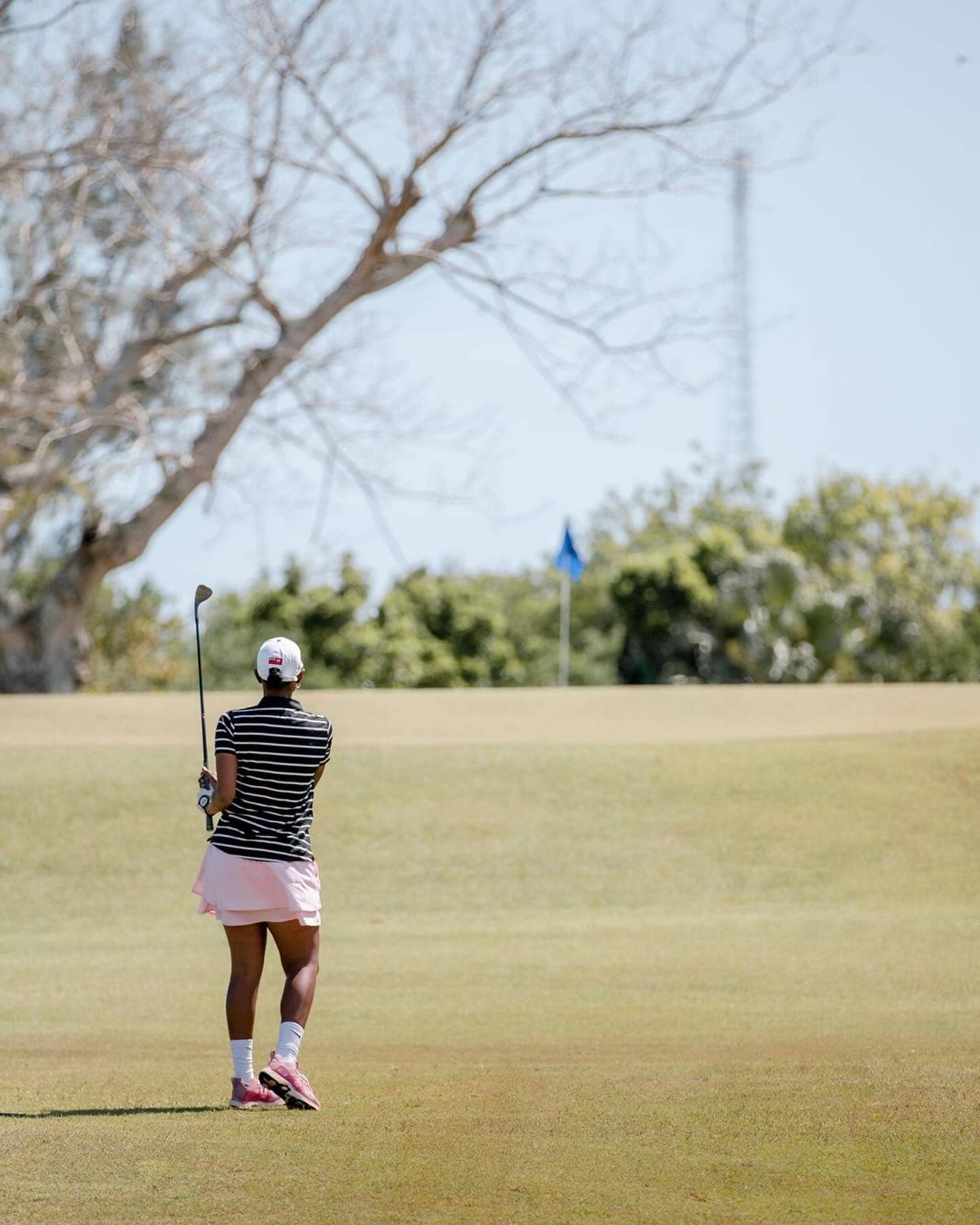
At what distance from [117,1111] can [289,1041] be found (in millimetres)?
604

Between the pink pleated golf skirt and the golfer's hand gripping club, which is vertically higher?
the golfer's hand gripping club

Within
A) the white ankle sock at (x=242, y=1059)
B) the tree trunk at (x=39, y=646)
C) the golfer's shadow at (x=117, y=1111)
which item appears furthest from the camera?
the tree trunk at (x=39, y=646)

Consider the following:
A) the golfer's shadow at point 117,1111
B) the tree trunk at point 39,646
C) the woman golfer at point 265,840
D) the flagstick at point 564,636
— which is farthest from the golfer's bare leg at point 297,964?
the tree trunk at point 39,646

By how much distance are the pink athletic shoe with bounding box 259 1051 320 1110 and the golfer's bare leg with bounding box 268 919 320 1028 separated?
0.19m

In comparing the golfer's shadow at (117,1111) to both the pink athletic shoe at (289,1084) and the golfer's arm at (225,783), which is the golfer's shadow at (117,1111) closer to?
the pink athletic shoe at (289,1084)

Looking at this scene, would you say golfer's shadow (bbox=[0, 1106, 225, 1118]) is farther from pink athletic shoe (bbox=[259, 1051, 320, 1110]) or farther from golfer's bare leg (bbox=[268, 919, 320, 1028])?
golfer's bare leg (bbox=[268, 919, 320, 1028])

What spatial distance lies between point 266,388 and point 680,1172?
22.0 metres

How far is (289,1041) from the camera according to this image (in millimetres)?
5855

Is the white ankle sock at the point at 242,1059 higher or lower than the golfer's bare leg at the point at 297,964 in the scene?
lower

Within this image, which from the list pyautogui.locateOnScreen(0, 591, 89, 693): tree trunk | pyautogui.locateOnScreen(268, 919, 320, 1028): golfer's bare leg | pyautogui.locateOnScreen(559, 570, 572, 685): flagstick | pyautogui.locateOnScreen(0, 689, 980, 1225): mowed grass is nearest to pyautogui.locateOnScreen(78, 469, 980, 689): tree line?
pyautogui.locateOnScreen(559, 570, 572, 685): flagstick

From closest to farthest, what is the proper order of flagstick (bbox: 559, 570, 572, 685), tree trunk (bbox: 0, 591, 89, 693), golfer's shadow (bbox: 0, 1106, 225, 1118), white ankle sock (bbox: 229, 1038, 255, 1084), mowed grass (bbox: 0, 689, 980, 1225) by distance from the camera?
1. mowed grass (bbox: 0, 689, 980, 1225)
2. golfer's shadow (bbox: 0, 1106, 225, 1118)
3. white ankle sock (bbox: 229, 1038, 255, 1084)
4. tree trunk (bbox: 0, 591, 89, 693)
5. flagstick (bbox: 559, 570, 572, 685)

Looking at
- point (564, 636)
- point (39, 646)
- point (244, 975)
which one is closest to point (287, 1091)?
point (244, 975)

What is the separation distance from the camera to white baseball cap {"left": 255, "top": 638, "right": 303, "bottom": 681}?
5.84 metres

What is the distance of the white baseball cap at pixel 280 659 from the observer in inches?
230
